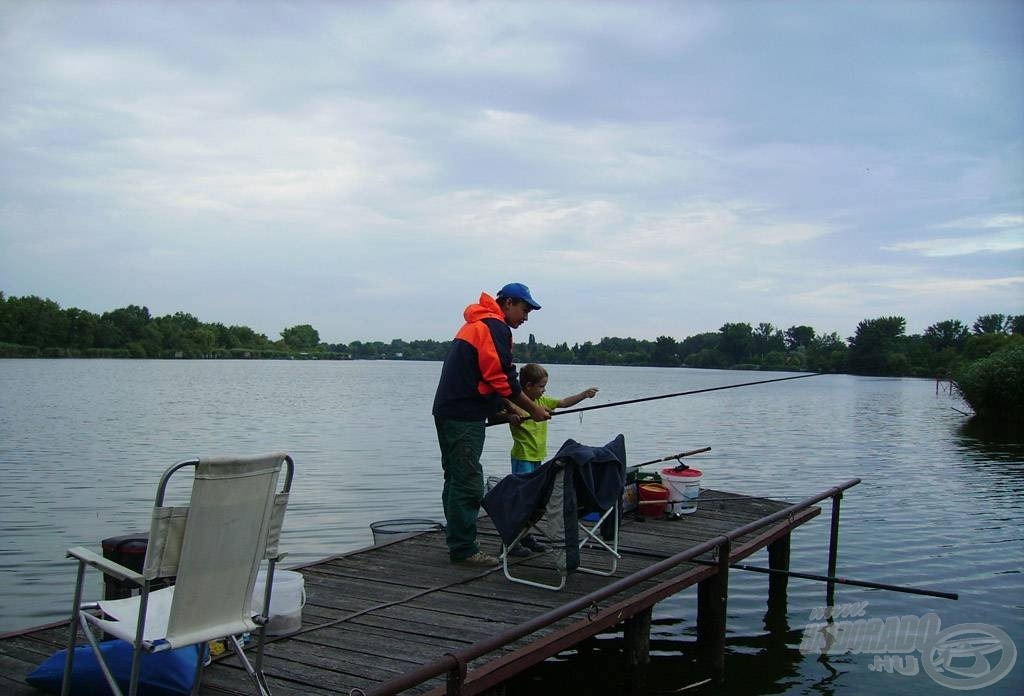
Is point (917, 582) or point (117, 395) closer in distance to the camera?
point (917, 582)

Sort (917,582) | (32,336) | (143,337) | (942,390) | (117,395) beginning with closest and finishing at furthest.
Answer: (917,582) → (117,395) → (942,390) → (32,336) → (143,337)

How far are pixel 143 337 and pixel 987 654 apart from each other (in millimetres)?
120923

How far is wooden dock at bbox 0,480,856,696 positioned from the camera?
13.6 ft

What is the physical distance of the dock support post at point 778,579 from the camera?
9023 millimetres

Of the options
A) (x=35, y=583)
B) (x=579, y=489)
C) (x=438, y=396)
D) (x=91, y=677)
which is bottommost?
(x=35, y=583)

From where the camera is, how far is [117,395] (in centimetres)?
3916

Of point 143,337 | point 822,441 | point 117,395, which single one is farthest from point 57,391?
point 143,337

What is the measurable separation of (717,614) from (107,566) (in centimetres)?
467

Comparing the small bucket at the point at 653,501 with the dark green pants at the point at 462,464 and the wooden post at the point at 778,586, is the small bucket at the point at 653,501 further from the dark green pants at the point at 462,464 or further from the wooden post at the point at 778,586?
the dark green pants at the point at 462,464

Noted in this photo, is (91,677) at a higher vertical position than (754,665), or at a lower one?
higher

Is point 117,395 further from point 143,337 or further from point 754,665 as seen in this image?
point 143,337

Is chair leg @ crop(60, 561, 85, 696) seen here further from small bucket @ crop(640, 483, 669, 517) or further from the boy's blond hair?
small bucket @ crop(640, 483, 669, 517)

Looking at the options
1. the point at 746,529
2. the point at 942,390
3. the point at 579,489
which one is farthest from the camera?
the point at 942,390

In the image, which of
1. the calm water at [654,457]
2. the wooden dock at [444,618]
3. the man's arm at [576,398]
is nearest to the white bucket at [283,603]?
the wooden dock at [444,618]
